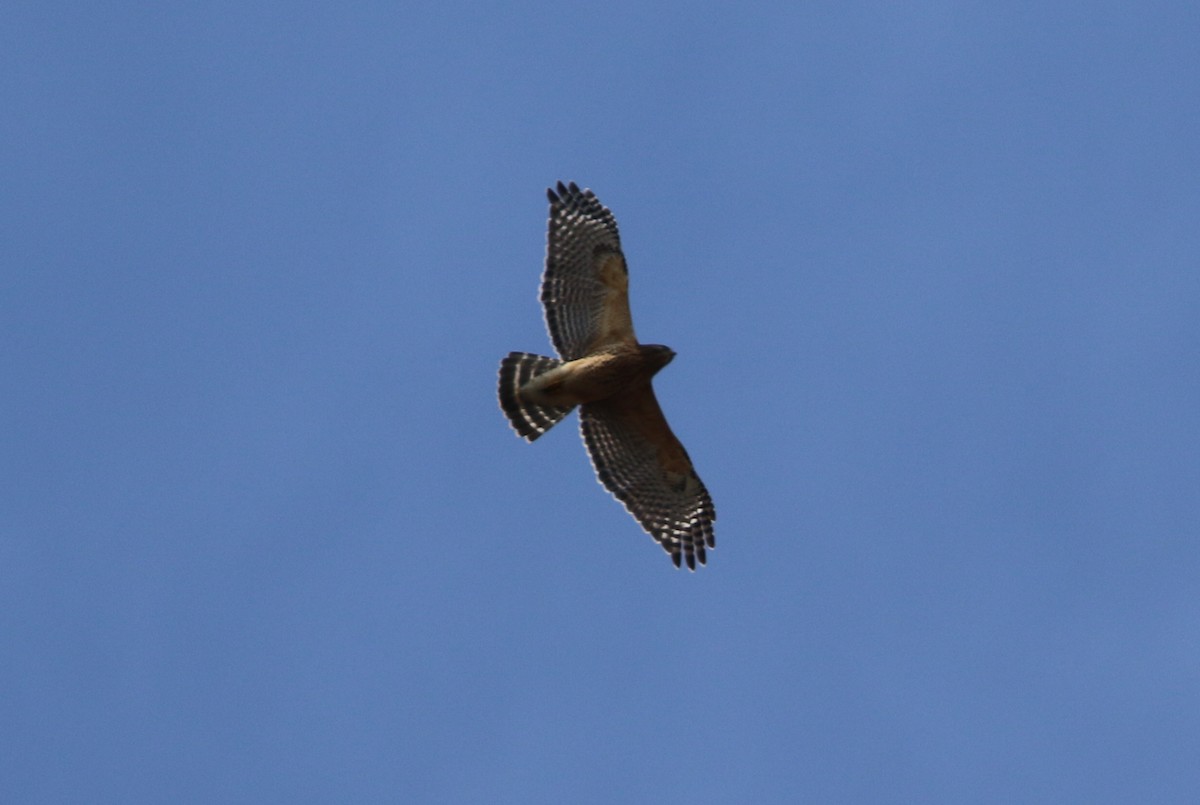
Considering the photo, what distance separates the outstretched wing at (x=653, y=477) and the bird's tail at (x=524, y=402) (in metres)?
0.64

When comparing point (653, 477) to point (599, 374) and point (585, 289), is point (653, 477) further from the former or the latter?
point (585, 289)

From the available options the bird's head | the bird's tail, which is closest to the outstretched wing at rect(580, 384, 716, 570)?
the bird's tail

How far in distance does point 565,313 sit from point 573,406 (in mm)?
954

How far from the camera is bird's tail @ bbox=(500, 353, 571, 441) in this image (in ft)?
59.0

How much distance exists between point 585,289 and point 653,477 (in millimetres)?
2156

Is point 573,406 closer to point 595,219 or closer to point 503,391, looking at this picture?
point 503,391

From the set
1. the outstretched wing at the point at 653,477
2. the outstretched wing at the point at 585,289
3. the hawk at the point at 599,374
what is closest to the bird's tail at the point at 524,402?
the hawk at the point at 599,374

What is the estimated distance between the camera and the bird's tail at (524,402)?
18.0 m

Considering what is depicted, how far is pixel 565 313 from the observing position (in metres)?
18.1

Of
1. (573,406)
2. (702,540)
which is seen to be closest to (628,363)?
(573,406)

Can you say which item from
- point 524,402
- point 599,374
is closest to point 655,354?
point 599,374

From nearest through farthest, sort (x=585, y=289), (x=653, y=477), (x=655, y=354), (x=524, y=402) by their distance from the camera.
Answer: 1. (x=655, y=354)
2. (x=524, y=402)
3. (x=585, y=289)
4. (x=653, y=477)

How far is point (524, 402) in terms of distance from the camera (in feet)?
59.1

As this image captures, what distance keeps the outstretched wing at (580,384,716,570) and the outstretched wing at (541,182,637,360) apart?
75 cm
